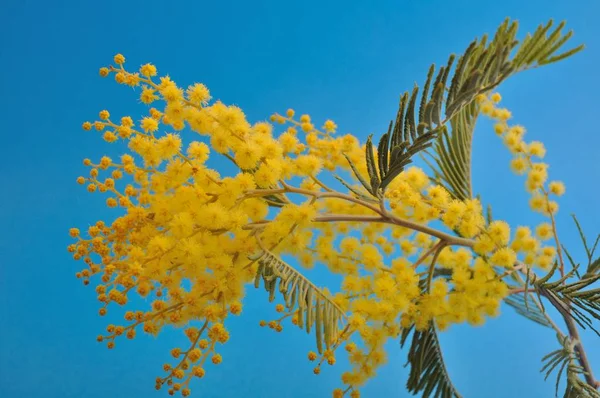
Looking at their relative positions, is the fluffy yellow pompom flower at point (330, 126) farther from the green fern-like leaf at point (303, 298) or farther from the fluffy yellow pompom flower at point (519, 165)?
the fluffy yellow pompom flower at point (519, 165)

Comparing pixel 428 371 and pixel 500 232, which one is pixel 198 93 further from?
pixel 428 371

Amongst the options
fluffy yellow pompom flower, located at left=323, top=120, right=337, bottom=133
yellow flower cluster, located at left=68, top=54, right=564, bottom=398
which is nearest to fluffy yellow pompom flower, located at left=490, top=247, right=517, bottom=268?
yellow flower cluster, located at left=68, top=54, right=564, bottom=398

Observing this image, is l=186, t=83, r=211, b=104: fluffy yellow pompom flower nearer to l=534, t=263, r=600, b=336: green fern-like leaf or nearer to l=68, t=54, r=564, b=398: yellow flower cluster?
l=68, t=54, r=564, b=398: yellow flower cluster

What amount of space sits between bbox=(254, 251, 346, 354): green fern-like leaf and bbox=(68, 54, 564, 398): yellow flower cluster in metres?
0.04

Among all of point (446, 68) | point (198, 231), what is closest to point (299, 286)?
point (198, 231)

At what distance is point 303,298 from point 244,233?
0.73ft

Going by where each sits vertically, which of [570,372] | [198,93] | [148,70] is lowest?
[570,372]

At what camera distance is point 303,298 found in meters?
1.45

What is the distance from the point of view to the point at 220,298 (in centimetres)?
141

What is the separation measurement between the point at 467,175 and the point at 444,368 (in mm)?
626

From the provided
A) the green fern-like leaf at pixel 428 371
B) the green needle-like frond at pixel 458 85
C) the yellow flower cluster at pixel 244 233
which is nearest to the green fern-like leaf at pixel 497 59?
the green needle-like frond at pixel 458 85

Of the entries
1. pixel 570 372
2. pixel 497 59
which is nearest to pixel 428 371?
pixel 570 372

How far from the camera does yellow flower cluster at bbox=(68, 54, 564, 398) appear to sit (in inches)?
52.2

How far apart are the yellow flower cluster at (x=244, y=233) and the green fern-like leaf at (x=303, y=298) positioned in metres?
0.04
